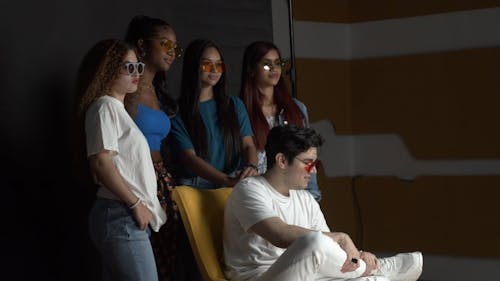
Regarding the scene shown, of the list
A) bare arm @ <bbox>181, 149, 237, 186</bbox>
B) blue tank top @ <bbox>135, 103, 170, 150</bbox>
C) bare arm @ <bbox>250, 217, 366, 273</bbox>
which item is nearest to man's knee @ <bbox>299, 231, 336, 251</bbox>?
bare arm @ <bbox>250, 217, 366, 273</bbox>

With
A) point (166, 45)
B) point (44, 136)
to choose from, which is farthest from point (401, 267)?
point (44, 136)

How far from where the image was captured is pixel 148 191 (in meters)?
3.06

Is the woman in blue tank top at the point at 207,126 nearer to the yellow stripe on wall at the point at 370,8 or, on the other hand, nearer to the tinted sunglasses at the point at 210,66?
the tinted sunglasses at the point at 210,66

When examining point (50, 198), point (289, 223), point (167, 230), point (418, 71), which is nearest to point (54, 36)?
point (50, 198)

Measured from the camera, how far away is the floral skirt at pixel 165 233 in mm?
3398

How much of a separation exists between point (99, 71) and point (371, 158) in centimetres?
299

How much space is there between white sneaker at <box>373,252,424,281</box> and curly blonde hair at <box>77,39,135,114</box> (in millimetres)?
1201

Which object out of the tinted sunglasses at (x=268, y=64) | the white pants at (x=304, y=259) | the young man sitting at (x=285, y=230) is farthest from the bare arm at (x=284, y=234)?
the tinted sunglasses at (x=268, y=64)

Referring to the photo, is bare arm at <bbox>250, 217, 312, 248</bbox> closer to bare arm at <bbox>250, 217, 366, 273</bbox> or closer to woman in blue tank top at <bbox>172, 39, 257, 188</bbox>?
bare arm at <bbox>250, 217, 366, 273</bbox>

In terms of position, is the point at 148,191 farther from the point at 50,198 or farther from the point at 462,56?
the point at 462,56

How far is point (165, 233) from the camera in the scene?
3.43 meters

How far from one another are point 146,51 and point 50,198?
691 mm

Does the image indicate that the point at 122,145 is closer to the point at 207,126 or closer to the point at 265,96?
the point at 207,126

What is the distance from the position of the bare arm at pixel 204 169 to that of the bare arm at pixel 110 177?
56 cm
